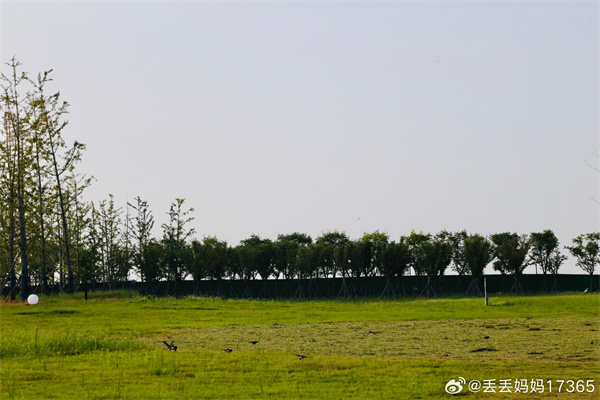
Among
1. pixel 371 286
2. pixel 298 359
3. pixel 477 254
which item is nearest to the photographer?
pixel 298 359

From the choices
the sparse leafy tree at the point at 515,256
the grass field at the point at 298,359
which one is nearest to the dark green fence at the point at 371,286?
the sparse leafy tree at the point at 515,256

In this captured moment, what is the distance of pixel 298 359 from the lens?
16609mm

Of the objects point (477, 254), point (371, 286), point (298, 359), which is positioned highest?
point (477, 254)

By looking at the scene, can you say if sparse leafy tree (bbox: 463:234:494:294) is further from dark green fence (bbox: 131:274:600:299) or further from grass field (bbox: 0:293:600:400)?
grass field (bbox: 0:293:600:400)

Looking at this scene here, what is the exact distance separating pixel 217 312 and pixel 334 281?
99.9 feet

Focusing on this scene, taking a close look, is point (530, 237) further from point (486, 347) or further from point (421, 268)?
point (486, 347)

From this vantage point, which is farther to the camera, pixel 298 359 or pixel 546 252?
pixel 546 252

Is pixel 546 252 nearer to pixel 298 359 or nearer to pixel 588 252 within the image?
pixel 588 252

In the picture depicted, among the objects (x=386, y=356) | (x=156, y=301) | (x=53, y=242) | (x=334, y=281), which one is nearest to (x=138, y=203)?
(x=53, y=242)

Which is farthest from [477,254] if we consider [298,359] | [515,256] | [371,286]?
[298,359]

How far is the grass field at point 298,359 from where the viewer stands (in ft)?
41.9

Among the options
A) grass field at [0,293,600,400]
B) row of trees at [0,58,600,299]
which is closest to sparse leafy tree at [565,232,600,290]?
row of trees at [0,58,600,299]

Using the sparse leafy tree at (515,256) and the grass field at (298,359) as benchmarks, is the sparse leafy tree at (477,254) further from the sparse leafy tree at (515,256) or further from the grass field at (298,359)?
the grass field at (298,359)

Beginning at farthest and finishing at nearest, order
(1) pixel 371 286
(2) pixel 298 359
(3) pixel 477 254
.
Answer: (1) pixel 371 286 < (3) pixel 477 254 < (2) pixel 298 359
